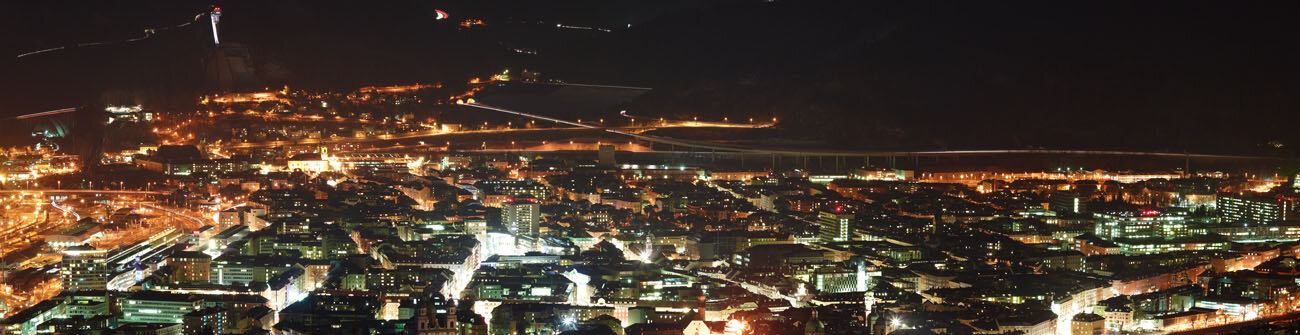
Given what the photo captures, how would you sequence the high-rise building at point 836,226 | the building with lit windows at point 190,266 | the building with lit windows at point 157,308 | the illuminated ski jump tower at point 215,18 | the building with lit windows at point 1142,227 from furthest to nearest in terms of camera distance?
1. the illuminated ski jump tower at point 215,18
2. the building with lit windows at point 1142,227
3. the high-rise building at point 836,226
4. the building with lit windows at point 190,266
5. the building with lit windows at point 157,308

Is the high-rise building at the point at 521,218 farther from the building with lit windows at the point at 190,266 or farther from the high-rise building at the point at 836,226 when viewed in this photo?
the building with lit windows at the point at 190,266

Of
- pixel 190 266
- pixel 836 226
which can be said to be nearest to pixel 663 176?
pixel 836 226

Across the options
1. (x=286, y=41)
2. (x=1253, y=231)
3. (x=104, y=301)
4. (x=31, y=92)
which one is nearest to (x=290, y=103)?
(x=286, y=41)

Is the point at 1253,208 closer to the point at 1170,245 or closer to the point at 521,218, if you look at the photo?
the point at 1170,245

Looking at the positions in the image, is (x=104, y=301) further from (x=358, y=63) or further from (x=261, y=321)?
(x=358, y=63)

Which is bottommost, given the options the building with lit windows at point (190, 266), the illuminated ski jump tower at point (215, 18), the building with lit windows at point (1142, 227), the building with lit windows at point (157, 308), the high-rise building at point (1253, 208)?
the building with lit windows at point (157, 308)


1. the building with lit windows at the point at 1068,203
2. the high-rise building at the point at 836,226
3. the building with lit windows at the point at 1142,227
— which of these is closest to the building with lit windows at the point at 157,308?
the high-rise building at the point at 836,226

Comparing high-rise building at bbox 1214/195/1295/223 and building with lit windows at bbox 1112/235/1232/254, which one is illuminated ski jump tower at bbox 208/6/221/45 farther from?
high-rise building at bbox 1214/195/1295/223
